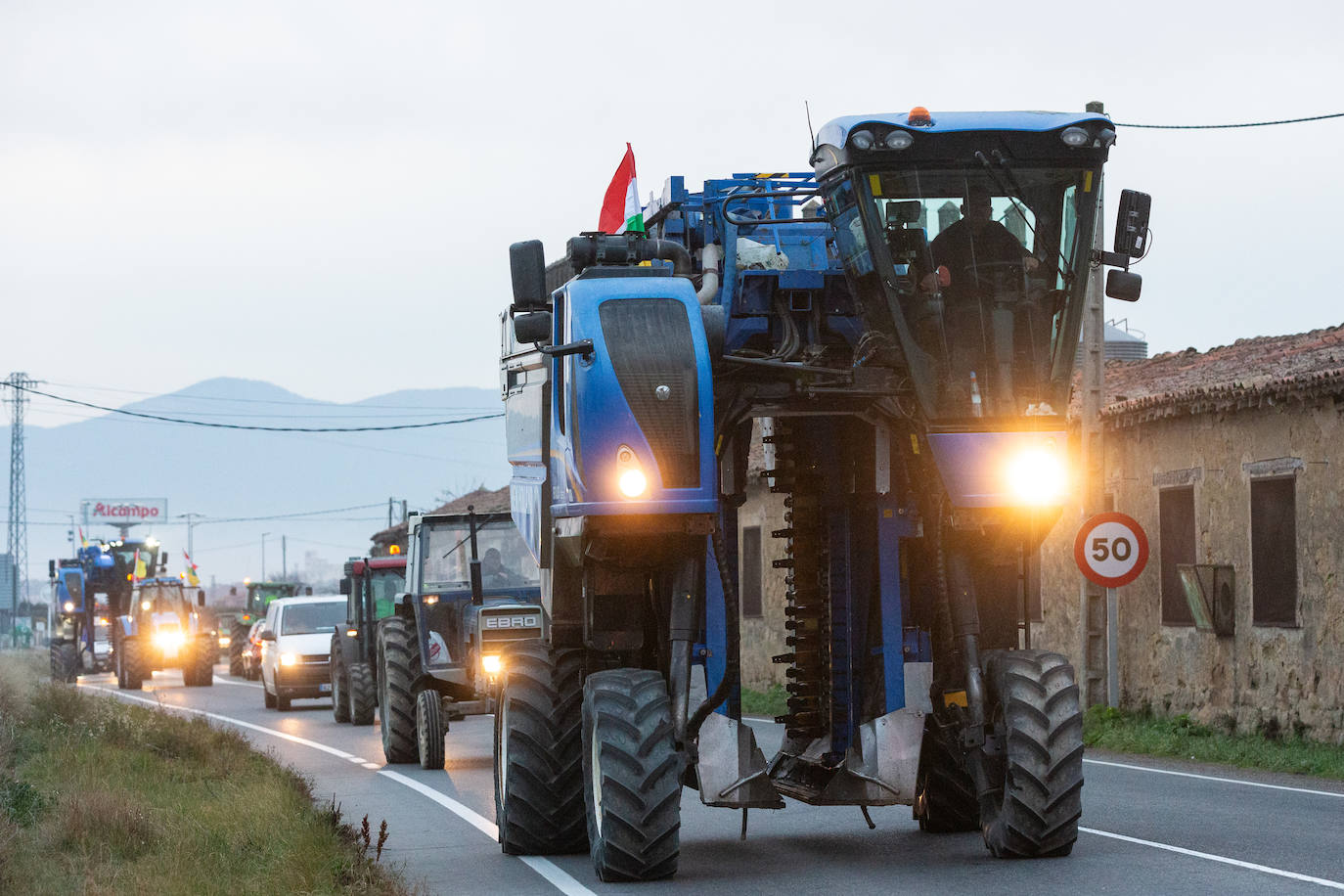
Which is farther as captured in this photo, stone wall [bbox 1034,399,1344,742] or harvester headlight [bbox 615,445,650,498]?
stone wall [bbox 1034,399,1344,742]

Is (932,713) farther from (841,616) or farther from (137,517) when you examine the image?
(137,517)

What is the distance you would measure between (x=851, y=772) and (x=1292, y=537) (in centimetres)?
1282

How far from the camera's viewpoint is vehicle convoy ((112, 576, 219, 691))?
44.0 meters

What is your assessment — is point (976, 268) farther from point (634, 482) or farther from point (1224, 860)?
point (1224, 860)

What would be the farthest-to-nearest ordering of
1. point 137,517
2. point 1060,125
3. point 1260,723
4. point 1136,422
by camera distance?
point 137,517
point 1136,422
point 1260,723
point 1060,125

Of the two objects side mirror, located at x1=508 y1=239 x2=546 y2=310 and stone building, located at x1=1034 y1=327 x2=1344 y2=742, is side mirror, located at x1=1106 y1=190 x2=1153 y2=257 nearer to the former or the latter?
side mirror, located at x1=508 y1=239 x2=546 y2=310

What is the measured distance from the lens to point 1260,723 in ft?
74.5

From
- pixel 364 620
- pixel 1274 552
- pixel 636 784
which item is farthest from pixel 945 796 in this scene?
pixel 364 620

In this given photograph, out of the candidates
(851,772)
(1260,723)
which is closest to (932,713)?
(851,772)

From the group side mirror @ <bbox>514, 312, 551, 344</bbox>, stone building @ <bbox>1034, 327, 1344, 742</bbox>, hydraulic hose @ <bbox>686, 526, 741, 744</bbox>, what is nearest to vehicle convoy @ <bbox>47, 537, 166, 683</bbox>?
stone building @ <bbox>1034, 327, 1344, 742</bbox>

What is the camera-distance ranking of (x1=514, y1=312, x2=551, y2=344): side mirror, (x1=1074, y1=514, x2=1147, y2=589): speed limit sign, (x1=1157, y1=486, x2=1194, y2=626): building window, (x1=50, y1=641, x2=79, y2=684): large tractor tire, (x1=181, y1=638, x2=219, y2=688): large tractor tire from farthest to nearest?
(x1=50, y1=641, x2=79, y2=684): large tractor tire, (x1=181, y1=638, x2=219, y2=688): large tractor tire, (x1=1157, y1=486, x2=1194, y2=626): building window, (x1=1074, y1=514, x2=1147, y2=589): speed limit sign, (x1=514, y1=312, x2=551, y2=344): side mirror

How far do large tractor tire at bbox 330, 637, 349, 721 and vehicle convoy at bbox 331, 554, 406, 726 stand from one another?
89 millimetres

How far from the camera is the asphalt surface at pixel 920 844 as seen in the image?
10.7m

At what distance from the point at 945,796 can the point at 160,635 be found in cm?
3460
